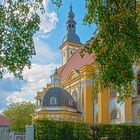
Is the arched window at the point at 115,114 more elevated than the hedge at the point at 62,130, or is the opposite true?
the arched window at the point at 115,114

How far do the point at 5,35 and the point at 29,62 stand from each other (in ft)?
3.64

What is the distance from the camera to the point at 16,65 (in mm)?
12414

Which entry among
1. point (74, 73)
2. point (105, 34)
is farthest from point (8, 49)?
point (74, 73)

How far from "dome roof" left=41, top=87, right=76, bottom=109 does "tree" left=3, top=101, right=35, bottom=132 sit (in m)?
19.6

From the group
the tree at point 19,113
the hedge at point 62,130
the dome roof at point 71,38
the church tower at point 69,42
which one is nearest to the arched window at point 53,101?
the tree at point 19,113

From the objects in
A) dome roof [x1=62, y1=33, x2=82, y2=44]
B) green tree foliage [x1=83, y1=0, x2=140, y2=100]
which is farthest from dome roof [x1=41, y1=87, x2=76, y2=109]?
green tree foliage [x1=83, y1=0, x2=140, y2=100]

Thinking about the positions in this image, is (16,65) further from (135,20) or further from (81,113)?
(81,113)

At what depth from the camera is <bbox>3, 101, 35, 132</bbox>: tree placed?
2900 inches

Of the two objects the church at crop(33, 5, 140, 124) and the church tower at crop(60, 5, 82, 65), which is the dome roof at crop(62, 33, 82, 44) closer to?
the church tower at crop(60, 5, 82, 65)

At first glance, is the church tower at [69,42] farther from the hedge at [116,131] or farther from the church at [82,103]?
the hedge at [116,131]

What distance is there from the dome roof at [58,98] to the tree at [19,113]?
19590mm

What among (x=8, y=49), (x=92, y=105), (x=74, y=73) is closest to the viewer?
(x=8, y=49)

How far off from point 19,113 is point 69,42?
55.6 ft

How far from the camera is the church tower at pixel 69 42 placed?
75438 mm
